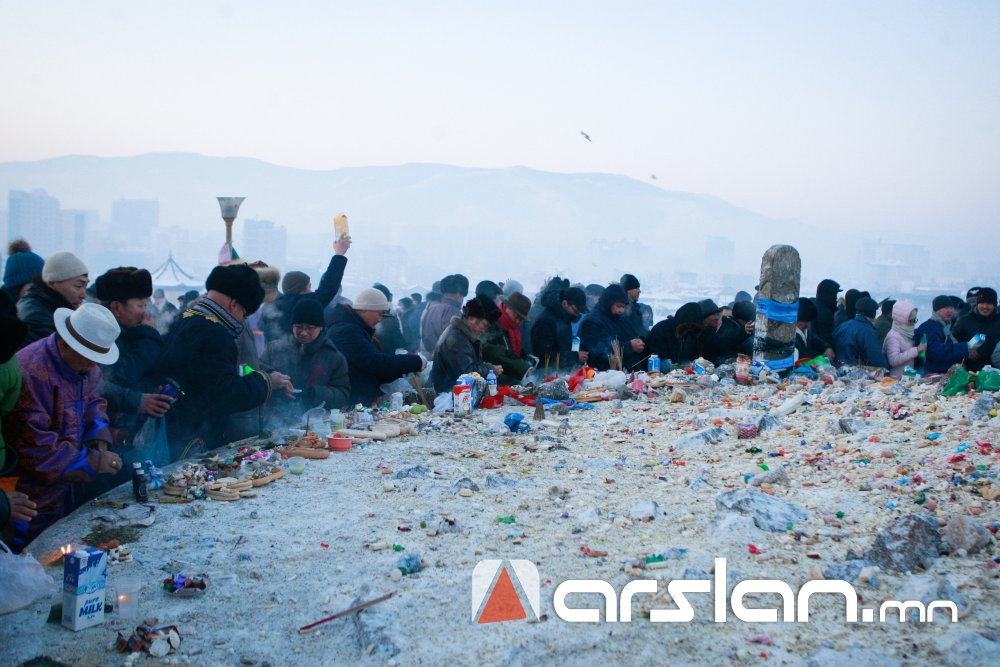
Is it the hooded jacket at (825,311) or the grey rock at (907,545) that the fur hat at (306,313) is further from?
the hooded jacket at (825,311)

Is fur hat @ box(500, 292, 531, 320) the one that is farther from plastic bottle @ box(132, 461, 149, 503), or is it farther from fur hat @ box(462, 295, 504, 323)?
plastic bottle @ box(132, 461, 149, 503)

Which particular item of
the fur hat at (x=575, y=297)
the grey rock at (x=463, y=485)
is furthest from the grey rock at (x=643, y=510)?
the fur hat at (x=575, y=297)

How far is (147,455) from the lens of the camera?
5480mm

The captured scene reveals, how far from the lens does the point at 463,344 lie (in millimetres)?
8398

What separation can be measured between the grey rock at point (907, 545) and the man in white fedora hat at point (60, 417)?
421 centimetres

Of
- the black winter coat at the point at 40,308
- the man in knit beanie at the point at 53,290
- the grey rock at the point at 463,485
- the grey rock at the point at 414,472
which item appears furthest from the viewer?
the grey rock at the point at 414,472

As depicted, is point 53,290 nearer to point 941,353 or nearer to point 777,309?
point 777,309

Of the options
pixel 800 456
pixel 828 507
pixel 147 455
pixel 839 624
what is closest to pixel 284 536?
pixel 147 455

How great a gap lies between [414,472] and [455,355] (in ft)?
9.10

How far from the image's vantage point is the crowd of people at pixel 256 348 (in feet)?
13.9

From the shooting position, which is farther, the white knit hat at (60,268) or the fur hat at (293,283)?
the fur hat at (293,283)

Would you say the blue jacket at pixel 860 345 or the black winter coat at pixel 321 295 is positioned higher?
the black winter coat at pixel 321 295

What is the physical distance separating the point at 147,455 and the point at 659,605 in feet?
12.2

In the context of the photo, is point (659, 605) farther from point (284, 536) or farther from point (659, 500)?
point (284, 536)
